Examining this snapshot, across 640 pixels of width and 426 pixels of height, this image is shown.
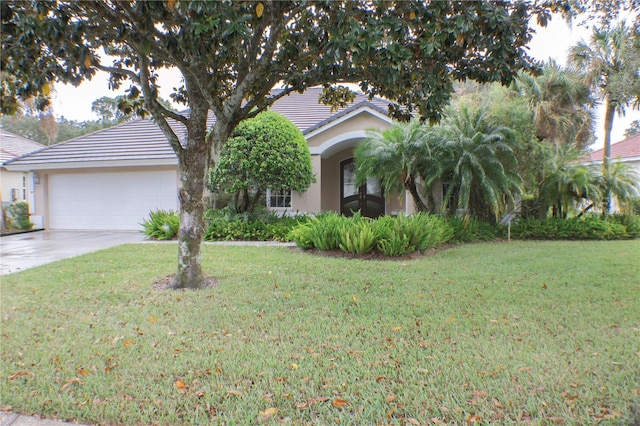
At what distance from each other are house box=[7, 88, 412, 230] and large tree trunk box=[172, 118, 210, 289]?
7.50m

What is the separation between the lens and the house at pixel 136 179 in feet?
44.5

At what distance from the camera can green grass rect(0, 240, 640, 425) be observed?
2.86m

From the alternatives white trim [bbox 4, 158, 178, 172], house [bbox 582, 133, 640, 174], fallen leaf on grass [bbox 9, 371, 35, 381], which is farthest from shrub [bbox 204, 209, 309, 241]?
house [bbox 582, 133, 640, 174]

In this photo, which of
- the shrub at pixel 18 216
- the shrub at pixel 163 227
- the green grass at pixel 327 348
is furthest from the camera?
the shrub at pixel 18 216

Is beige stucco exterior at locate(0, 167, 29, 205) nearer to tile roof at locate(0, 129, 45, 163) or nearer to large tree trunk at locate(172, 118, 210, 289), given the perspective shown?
tile roof at locate(0, 129, 45, 163)

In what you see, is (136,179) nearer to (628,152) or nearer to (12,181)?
(12,181)

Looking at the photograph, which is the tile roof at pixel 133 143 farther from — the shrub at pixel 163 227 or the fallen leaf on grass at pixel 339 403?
the fallen leaf on grass at pixel 339 403

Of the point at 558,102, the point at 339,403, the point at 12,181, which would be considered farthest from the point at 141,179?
the point at 558,102

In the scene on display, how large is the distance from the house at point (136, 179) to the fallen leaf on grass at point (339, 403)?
10.7m

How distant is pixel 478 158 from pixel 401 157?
2.19 metres

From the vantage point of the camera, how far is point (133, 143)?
15461 millimetres

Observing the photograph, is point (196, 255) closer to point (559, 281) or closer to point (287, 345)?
point (287, 345)

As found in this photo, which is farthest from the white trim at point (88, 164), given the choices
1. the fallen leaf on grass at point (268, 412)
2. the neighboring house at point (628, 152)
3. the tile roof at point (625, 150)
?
the tile roof at point (625, 150)

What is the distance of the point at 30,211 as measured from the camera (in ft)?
51.3
